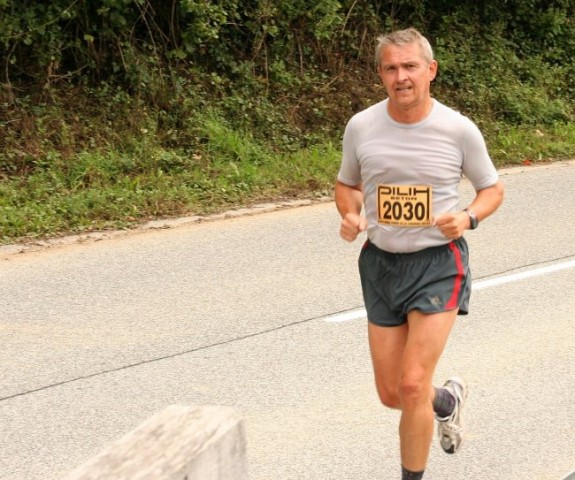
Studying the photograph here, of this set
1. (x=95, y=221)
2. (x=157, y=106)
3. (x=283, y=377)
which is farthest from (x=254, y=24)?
(x=283, y=377)

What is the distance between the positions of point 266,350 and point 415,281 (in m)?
2.59

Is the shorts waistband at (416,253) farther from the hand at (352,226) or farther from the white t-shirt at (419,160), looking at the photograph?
the hand at (352,226)

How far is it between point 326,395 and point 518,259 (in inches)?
147

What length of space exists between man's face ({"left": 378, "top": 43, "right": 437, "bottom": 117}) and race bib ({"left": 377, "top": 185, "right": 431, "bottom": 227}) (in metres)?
0.33

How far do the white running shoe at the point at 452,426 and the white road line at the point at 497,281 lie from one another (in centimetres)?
266

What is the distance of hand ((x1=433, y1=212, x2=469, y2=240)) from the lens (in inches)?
192

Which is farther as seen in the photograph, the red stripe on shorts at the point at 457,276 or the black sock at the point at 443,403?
the black sock at the point at 443,403

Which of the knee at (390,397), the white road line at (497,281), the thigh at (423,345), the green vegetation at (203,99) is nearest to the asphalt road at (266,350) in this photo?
the white road line at (497,281)

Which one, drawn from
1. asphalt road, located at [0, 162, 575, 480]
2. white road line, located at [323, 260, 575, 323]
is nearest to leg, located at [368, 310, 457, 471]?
asphalt road, located at [0, 162, 575, 480]

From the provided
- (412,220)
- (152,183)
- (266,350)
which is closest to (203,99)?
(152,183)

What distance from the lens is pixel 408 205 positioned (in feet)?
16.1

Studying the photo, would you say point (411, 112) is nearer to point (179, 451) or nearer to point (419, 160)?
point (419, 160)

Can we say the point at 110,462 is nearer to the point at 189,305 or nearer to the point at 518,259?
the point at 189,305

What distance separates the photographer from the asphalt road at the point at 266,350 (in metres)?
5.88
